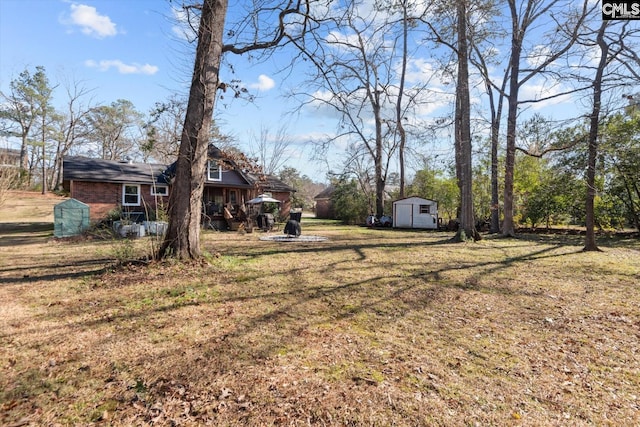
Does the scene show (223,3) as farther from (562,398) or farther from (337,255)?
(562,398)

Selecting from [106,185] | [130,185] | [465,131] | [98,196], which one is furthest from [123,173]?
[465,131]

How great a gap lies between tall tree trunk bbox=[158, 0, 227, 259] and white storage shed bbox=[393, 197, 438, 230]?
1667cm

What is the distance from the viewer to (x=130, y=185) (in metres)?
16.4

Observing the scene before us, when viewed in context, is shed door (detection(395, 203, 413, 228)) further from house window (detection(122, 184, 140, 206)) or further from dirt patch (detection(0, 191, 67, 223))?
dirt patch (detection(0, 191, 67, 223))

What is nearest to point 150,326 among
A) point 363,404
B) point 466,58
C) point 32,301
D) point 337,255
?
point 32,301

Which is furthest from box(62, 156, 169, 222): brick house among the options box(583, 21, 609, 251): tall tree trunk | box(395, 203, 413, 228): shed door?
box(583, 21, 609, 251): tall tree trunk

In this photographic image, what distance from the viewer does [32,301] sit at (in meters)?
4.42

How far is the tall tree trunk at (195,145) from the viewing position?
623 cm

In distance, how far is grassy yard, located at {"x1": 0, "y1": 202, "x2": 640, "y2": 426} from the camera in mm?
2229

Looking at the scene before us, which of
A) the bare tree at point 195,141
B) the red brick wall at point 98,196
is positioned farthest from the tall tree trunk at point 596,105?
the red brick wall at point 98,196

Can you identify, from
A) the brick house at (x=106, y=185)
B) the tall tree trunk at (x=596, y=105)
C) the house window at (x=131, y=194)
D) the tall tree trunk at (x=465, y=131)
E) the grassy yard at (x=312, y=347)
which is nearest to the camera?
the grassy yard at (x=312, y=347)

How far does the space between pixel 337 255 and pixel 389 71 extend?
1581cm

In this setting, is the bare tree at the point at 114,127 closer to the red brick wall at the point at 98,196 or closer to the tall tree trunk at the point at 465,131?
the red brick wall at the point at 98,196

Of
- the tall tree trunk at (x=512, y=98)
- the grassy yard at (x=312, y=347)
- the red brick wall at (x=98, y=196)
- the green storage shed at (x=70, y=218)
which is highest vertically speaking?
the tall tree trunk at (x=512, y=98)
